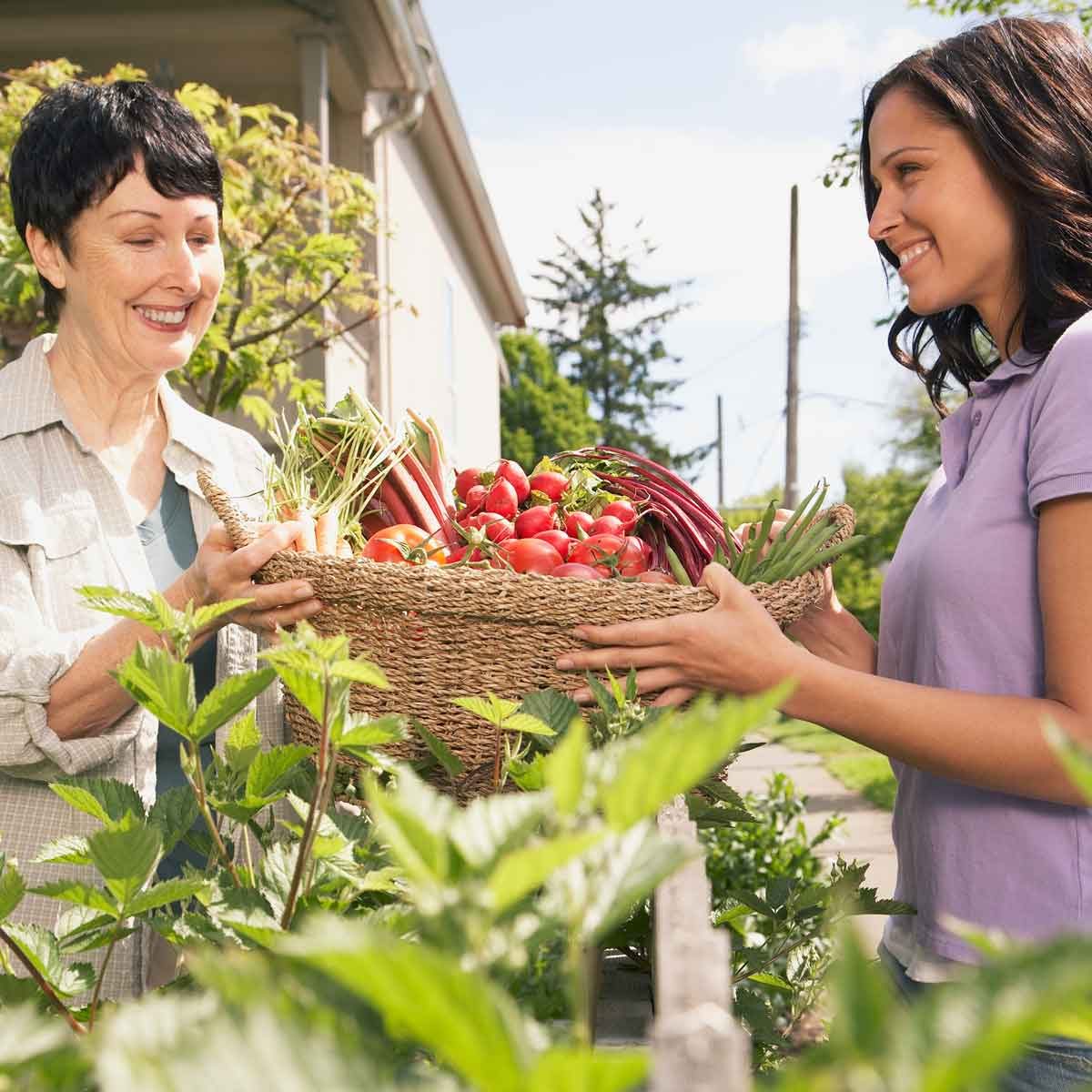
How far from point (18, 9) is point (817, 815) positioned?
7.89m

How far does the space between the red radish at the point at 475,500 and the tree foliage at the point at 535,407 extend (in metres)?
40.0

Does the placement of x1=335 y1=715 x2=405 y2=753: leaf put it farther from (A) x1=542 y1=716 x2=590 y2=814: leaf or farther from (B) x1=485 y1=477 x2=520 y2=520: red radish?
(B) x1=485 y1=477 x2=520 y2=520: red radish

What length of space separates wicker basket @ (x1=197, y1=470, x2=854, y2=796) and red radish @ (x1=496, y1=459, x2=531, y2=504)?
441 millimetres

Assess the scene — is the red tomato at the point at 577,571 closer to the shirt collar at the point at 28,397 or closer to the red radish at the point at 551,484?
the red radish at the point at 551,484

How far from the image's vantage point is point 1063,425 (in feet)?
5.03

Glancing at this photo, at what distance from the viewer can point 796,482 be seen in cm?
2206

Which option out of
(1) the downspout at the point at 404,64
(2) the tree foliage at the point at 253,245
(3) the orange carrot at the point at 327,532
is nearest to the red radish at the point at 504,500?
(3) the orange carrot at the point at 327,532

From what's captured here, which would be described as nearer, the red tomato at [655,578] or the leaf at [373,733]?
the leaf at [373,733]

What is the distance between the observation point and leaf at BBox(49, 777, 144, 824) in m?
0.96

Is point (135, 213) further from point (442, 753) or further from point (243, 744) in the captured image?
point (243, 744)

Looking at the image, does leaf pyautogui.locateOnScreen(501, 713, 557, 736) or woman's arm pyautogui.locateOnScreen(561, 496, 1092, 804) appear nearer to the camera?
leaf pyautogui.locateOnScreen(501, 713, 557, 736)

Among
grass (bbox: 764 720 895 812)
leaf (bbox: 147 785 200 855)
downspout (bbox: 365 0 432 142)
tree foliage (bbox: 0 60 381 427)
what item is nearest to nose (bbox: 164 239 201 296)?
leaf (bbox: 147 785 200 855)

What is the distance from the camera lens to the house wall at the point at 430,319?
981cm

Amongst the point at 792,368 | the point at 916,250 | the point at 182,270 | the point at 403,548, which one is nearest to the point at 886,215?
the point at 916,250
